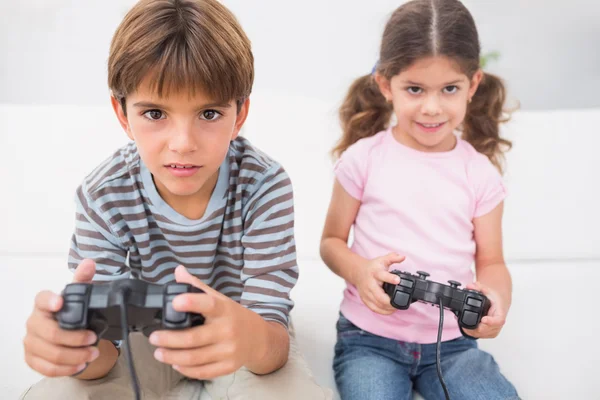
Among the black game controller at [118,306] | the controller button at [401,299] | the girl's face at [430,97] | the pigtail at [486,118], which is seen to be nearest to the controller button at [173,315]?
the black game controller at [118,306]


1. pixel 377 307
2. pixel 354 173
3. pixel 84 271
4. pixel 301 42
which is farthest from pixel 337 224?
pixel 301 42

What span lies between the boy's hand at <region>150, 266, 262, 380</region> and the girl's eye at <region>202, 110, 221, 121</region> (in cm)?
22

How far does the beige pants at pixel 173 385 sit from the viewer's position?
789 millimetres

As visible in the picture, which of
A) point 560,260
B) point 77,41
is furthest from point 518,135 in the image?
point 77,41

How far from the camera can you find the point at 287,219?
3.02 ft

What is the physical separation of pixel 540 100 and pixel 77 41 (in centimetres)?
168

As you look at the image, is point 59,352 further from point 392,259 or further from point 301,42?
point 301,42

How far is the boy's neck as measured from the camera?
928 millimetres

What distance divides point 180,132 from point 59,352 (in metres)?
0.29

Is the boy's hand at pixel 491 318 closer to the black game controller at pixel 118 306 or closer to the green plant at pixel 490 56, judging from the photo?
the black game controller at pixel 118 306

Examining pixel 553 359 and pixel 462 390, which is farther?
pixel 553 359

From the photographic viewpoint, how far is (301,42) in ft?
7.08

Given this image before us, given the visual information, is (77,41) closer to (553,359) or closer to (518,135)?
(518,135)

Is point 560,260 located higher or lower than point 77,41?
lower
